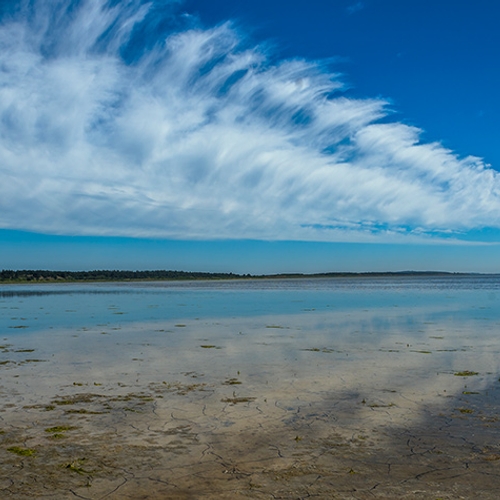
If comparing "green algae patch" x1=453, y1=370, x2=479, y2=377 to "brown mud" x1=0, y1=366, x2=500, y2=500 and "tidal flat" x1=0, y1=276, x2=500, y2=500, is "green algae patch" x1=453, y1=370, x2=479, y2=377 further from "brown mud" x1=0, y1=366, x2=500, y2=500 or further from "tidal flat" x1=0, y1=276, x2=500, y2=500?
"brown mud" x1=0, y1=366, x2=500, y2=500

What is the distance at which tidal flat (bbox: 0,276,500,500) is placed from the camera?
232 inches

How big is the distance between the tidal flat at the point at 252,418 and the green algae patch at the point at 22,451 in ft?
0.05

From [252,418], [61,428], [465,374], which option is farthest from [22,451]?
[465,374]

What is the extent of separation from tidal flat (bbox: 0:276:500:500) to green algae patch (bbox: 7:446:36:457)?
14mm

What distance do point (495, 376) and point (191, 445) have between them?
7753 mm

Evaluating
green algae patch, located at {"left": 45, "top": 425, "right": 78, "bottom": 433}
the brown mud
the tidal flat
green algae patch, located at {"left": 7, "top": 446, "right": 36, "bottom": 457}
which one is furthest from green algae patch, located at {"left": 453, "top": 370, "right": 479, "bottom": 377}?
green algae patch, located at {"left": 7, "top": 446, "right": 36, "bottom": 457}

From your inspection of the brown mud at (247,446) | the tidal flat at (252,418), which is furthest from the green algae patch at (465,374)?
the brown mud at (247,446)

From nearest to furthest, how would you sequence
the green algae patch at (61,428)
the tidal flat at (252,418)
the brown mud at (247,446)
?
the brown mud at (247,446) < the tidal flat at (252,418) < the green algae patch at (61,428)

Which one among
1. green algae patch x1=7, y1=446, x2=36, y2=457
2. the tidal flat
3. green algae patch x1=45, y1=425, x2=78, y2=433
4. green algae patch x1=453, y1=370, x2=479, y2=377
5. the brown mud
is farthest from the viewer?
green algae patch x1=453, y1=370, x2=479, y2=377

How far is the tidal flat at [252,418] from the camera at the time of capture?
232 inches

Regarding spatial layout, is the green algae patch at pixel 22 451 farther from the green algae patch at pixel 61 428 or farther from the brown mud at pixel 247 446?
the green algae patch at pixel 61 428

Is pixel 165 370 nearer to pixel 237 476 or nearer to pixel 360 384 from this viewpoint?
pixel 360 384

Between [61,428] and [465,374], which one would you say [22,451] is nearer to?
[61,428]

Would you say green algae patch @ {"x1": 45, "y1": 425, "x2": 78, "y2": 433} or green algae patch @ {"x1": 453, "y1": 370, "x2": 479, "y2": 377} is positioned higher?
green algae patch @ {"x1": 453, "y1": 370, "x2": 479, "y2": 377}
